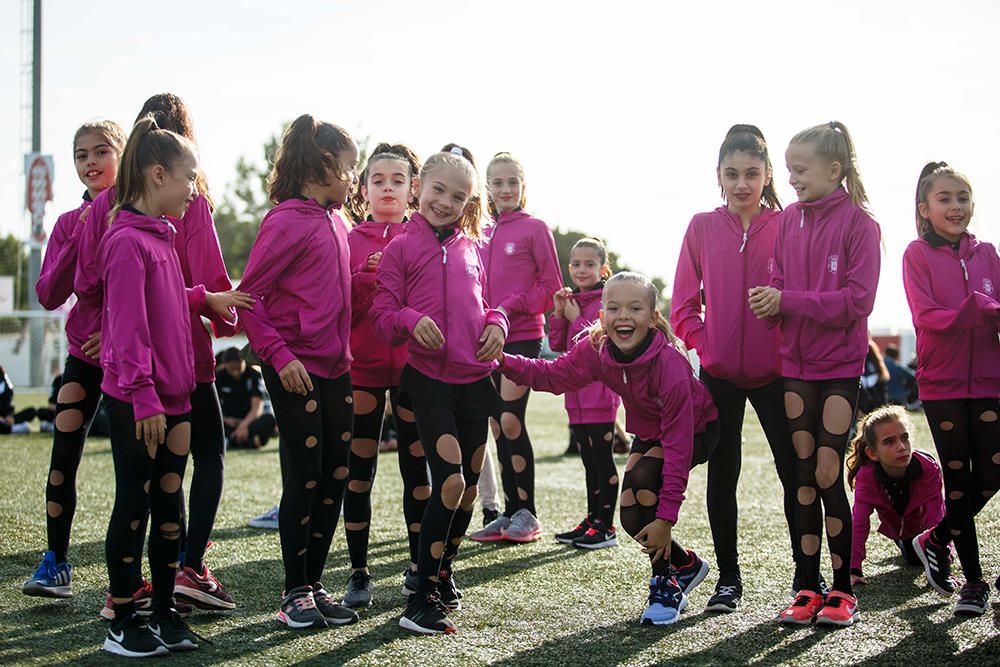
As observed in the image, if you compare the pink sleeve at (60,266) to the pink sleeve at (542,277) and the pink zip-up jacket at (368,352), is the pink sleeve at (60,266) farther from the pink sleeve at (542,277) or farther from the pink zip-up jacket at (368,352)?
the pink sleeve at (542,277)

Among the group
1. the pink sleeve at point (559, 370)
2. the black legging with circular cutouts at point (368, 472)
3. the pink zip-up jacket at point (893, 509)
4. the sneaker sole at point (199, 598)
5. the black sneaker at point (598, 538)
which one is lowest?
the black sneaker at point (598, 538)

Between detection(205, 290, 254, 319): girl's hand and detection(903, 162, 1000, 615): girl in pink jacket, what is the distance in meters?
2.89

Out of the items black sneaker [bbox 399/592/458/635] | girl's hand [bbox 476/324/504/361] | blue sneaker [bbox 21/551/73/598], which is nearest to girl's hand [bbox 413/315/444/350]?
girl's hand [bbox 476/324/504/361]

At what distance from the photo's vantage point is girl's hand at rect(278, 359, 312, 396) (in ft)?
12.3

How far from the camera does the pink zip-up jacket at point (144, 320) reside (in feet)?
10.9

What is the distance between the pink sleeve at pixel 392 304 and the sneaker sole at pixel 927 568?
2.57 m

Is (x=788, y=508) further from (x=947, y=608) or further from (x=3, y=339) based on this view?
(x=3, y=339)

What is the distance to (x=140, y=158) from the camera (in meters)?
3.55

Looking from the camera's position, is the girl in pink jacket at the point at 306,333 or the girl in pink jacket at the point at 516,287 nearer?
the girl in pink jacket at the point at 306,333

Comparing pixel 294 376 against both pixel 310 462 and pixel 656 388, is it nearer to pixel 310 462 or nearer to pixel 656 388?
pixel 310 462

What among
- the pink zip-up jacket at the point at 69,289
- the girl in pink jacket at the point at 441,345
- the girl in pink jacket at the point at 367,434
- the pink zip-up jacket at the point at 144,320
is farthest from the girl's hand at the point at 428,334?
the pink zip-up jacket at the point at 69,289

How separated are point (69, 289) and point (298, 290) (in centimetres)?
95

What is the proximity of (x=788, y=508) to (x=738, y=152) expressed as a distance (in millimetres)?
1541

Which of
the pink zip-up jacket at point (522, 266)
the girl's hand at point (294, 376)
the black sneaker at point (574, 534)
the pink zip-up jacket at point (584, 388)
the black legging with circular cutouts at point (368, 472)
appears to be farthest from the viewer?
the pink zip-up jacket at point (584, 388)
